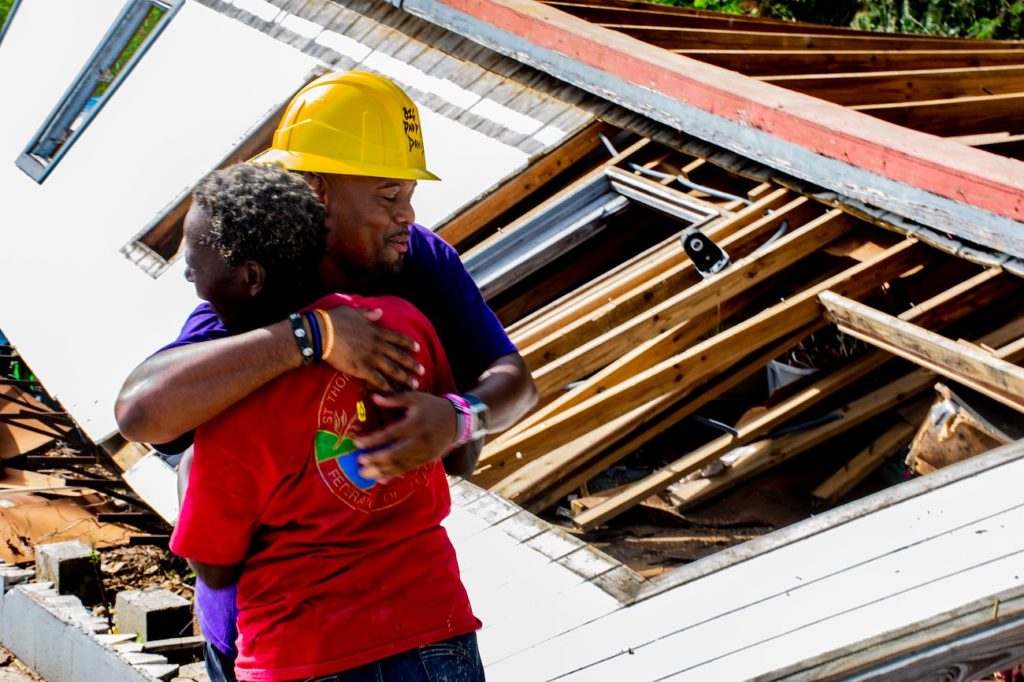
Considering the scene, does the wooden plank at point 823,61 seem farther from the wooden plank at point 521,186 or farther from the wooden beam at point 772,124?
the wooden plank at point 521,186

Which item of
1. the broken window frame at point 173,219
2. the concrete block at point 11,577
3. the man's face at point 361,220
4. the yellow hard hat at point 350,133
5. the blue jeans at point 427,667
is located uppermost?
the broken window frame at point 173,219

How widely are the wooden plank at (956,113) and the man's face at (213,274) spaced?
4853 mm

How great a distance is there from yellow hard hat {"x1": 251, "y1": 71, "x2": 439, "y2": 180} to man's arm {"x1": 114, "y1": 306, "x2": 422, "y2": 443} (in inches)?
17.4

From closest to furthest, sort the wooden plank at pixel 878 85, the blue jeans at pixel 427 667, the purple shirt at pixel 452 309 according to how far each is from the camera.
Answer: the blue jeans at pixel 427 667
the purple shirt at pixel 452 309
the wooden plank at pixel 878 85

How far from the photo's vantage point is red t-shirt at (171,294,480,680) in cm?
197

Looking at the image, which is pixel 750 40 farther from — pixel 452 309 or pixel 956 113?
pixel 452 309

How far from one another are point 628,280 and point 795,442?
1.17 meters

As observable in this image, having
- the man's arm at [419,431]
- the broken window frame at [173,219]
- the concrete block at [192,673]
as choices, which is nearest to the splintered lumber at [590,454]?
the concrete block at [192,673]

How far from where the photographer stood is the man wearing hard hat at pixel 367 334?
1944 millimetres

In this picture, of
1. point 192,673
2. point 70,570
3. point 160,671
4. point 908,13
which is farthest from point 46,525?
point 908,13

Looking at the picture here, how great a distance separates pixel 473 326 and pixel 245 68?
20.0 ft

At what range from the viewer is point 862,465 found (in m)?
5.69

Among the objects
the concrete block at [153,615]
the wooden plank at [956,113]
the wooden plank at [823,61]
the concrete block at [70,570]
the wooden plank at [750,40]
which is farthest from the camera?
the wooden plank at [750,40]

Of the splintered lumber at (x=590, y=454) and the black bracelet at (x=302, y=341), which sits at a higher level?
the black bracelet at (x=302, y=341)
